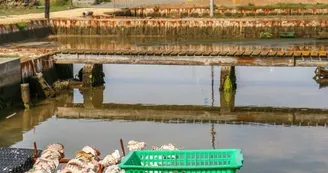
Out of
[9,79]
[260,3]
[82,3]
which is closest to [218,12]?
[260,3]

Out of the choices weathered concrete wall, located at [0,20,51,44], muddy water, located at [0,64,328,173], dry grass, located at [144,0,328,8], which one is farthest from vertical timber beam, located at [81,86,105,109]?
dry grass, located at [144,0,328,8]

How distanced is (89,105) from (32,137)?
5.83m

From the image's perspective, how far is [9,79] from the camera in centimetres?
2541

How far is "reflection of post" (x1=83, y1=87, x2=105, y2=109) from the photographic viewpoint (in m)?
26.5

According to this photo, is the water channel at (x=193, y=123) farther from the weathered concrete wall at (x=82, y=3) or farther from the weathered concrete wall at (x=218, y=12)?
the weathered concrete wall at (x=82, y=3)

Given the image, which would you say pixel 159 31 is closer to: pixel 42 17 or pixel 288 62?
pixel 42 17

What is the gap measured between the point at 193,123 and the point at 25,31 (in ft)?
94.7

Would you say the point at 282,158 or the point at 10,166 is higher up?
the point at 10,166

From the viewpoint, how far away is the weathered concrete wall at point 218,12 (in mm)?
62219

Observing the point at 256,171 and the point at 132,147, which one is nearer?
the point at 132,147

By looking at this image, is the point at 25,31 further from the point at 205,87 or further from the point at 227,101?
the point at 227,101

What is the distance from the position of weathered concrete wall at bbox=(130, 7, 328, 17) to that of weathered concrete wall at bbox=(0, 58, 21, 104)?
126 feet

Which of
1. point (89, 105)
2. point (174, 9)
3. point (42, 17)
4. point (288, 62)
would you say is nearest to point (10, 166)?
point (89, 105)

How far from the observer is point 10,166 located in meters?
11.4
